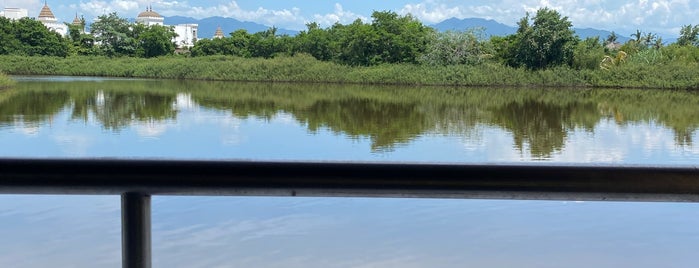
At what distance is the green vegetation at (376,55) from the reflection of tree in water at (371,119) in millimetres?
6568

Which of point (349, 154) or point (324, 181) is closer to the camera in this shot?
point (324, 181)

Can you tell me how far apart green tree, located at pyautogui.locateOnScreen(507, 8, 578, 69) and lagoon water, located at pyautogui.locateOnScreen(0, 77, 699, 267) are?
1519mm

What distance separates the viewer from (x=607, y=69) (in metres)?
31.5

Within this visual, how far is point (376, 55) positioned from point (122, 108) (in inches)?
509

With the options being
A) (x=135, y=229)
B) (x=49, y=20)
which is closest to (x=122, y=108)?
(x=49, y=20)

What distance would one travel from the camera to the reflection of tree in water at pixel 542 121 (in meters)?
19.1

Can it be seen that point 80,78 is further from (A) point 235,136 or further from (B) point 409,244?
(B) point 409,244

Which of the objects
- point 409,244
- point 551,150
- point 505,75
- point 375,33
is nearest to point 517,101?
point 505,75

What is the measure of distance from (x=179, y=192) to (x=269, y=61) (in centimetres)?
3687

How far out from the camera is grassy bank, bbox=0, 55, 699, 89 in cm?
3105

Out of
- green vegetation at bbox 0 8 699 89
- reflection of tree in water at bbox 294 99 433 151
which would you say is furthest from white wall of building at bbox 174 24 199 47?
reflection of tree in water at bbox 294 99 433 151

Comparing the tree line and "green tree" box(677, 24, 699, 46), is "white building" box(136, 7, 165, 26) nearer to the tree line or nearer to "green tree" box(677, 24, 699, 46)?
the tree line

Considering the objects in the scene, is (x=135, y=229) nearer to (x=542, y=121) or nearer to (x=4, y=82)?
(x=542, y=121)

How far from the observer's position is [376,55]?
35500mm
